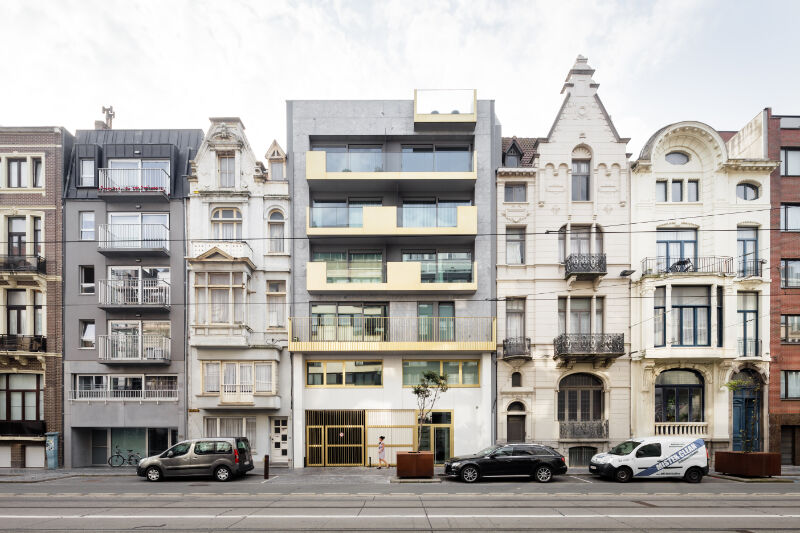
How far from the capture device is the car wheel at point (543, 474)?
20.7 m

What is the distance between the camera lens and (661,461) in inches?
828

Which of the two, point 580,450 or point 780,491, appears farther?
point 580,450

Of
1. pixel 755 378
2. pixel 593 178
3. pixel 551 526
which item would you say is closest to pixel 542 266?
pixel 593 178

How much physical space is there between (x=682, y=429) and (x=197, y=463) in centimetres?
2120

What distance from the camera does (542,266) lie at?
2675 centimetres

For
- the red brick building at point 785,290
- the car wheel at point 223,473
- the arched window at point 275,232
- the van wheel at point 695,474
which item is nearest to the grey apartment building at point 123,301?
the arched window at point 275,232

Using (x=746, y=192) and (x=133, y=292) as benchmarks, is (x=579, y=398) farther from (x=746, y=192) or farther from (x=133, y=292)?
(x=133, y=292)

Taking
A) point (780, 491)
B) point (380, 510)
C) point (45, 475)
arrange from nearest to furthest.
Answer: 1. point (380, 510)
2. point (780, 491)
3. point (45, 475)

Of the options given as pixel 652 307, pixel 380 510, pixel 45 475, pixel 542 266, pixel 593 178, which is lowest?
pixel 45 475

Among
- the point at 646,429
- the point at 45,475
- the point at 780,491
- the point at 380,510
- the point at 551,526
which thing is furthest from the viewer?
the point at 646,429

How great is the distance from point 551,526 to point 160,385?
20164 millimetres

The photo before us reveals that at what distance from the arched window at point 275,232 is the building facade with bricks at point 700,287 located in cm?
1688

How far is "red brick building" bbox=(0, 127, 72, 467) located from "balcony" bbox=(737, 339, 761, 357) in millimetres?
31885

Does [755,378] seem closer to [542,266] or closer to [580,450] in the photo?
[580,450]
